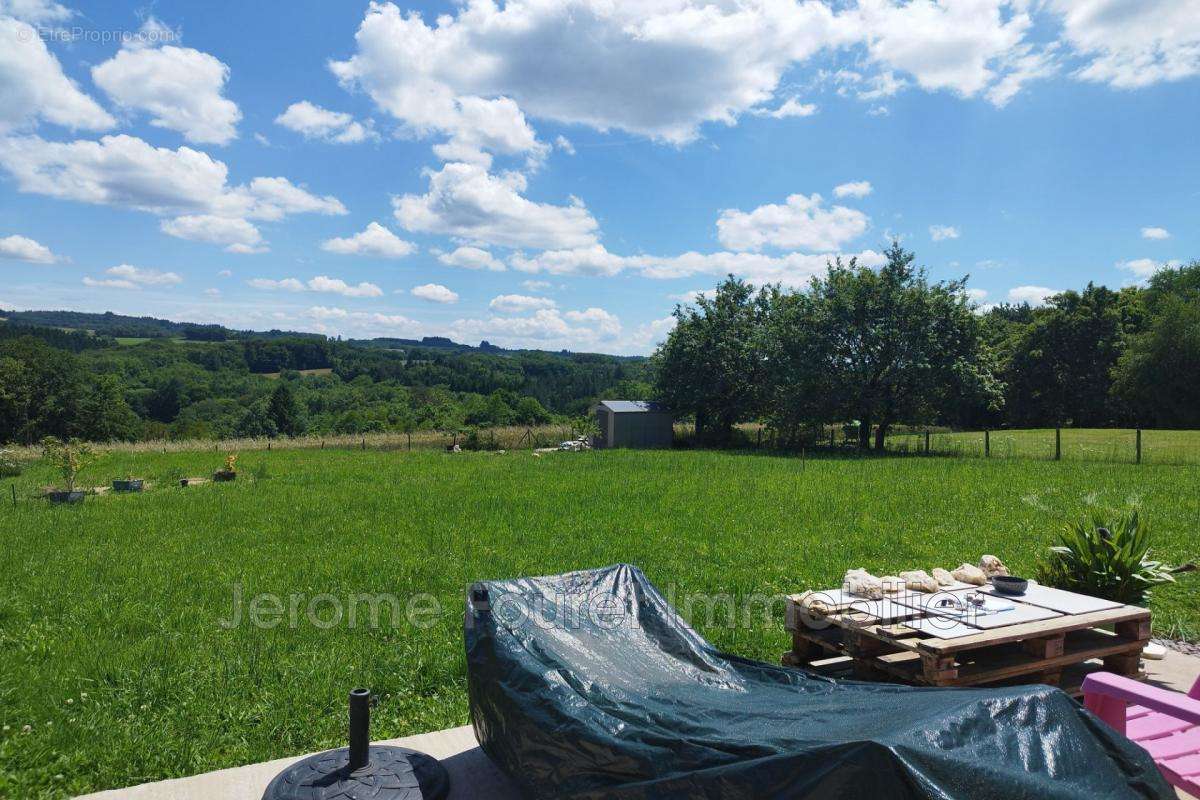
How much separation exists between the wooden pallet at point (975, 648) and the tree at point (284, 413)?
5539 centimetres

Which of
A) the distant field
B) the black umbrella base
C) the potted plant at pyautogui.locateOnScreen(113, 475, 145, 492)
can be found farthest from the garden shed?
the black umbrella base

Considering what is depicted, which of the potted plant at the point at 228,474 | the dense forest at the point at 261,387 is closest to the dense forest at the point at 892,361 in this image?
the dense forest at the point at 261,387

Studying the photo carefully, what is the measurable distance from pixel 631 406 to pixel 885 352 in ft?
32.5

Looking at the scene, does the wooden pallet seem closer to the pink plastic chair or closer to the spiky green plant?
the pink plastic chair

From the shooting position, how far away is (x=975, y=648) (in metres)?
3.83

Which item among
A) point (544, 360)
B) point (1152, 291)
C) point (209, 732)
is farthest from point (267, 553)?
point (544, 360)

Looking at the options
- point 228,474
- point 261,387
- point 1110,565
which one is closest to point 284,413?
point 261,387

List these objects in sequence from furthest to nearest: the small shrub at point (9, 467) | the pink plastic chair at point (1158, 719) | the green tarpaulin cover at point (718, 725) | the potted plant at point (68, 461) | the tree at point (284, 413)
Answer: the tree at point (284, 413) → the small shrub at point (9, 467) → the potted plant at point (68, 461) → the pink plastic chair at point (1158, 719) → the green tarpaulin cover at point (718, 725)

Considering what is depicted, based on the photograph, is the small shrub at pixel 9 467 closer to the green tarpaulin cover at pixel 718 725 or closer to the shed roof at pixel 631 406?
the shed roof at pixel 631 406

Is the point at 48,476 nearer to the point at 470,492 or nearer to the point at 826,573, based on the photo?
the point at 470,492

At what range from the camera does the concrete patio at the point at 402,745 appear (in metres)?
3.29

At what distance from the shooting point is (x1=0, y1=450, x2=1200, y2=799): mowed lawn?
4.13 meters

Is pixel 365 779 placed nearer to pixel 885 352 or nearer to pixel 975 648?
pixel 975 648

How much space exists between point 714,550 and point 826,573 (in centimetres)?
144
